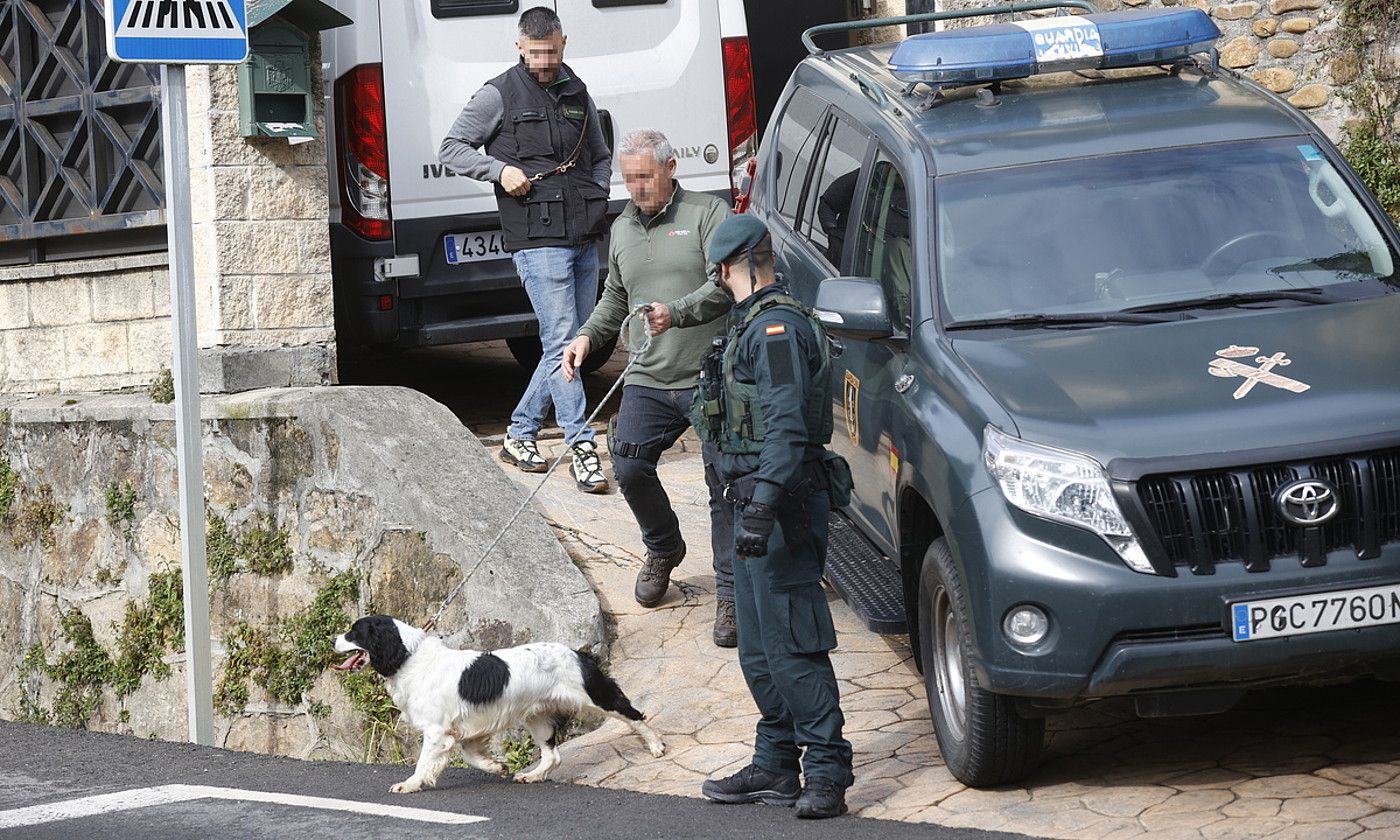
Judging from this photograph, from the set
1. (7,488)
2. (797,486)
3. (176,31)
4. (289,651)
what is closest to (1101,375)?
(797,486)

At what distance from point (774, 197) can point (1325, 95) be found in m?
4.23

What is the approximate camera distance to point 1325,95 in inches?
413

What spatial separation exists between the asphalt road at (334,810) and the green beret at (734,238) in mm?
1714

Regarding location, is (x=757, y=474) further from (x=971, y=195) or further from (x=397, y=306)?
(x=397, y=306)

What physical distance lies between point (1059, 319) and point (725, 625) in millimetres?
2172

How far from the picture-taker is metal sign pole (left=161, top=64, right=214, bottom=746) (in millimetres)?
6840

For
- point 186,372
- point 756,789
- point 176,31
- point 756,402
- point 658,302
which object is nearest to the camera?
point 756,402

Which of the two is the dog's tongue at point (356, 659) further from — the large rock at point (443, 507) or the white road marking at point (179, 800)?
the large rock at point (443, 507)

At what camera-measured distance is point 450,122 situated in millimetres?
9492

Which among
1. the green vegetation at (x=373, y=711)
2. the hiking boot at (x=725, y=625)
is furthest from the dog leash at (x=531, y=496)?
the hiking boot at (x=725, y=625)

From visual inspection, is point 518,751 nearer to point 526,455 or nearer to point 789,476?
point 526,455

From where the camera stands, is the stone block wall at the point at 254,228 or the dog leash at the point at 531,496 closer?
the dog leash at the point at 531,496

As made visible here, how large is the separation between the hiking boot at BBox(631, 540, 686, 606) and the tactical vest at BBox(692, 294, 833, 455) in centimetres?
217

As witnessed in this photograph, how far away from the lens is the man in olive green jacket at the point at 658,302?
23.2 feet
